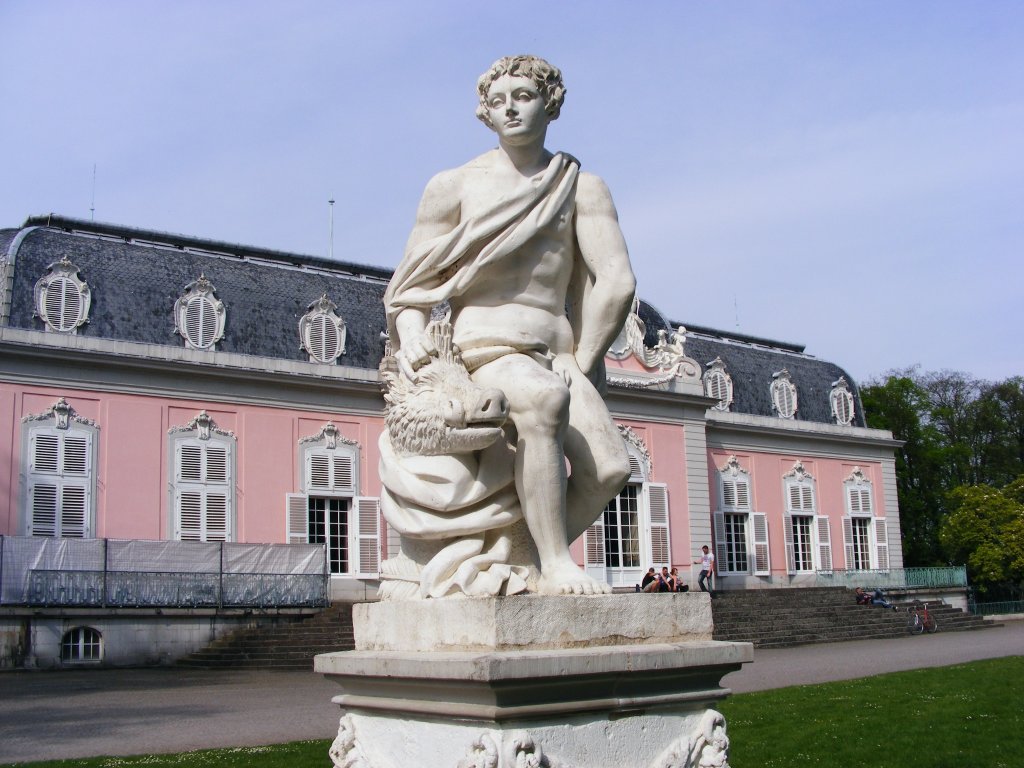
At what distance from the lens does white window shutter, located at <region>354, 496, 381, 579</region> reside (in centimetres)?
2558

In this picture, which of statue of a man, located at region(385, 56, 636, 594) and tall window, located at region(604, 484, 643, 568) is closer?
statue of a man, located at region(385, 56, 636, 594)

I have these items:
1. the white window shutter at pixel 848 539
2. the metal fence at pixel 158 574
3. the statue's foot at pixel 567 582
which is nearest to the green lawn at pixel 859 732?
the statue's foot at pixel 567 582

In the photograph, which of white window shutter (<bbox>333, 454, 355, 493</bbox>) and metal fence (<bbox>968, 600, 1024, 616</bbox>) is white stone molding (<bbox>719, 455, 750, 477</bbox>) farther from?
white window shutter (<bbox>333, 454, 355, 493</bbox>)

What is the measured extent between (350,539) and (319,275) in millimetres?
6780

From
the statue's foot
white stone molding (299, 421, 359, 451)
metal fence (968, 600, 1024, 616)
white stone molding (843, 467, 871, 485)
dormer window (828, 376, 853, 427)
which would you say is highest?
dormer window (828, 376, 853, 427)

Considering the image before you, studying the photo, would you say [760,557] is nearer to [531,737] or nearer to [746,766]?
[746,766]

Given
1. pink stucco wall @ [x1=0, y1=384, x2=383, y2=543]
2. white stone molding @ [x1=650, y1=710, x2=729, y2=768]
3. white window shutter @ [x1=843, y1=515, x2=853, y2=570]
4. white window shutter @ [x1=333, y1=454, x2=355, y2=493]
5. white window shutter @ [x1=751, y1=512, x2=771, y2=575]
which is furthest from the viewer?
white window shutter @ [x1=843, y1=515, x2=853, y2=570]

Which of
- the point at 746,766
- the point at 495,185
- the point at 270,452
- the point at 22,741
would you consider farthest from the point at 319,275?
the point at 495,185

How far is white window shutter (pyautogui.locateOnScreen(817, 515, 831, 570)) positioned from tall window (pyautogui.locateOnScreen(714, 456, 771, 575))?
2.38 m

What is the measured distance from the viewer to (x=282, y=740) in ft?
33.7

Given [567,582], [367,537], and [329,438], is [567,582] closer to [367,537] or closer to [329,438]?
[367,537]

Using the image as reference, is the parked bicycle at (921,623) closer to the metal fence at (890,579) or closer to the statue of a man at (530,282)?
the metal fence at (890,579)

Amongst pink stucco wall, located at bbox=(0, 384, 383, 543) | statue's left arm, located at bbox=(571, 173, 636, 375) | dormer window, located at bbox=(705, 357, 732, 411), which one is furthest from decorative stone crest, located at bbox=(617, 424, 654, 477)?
statue's left arm, located at bbox=(571, 173, 636, 375)

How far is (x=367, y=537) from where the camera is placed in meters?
25.8
